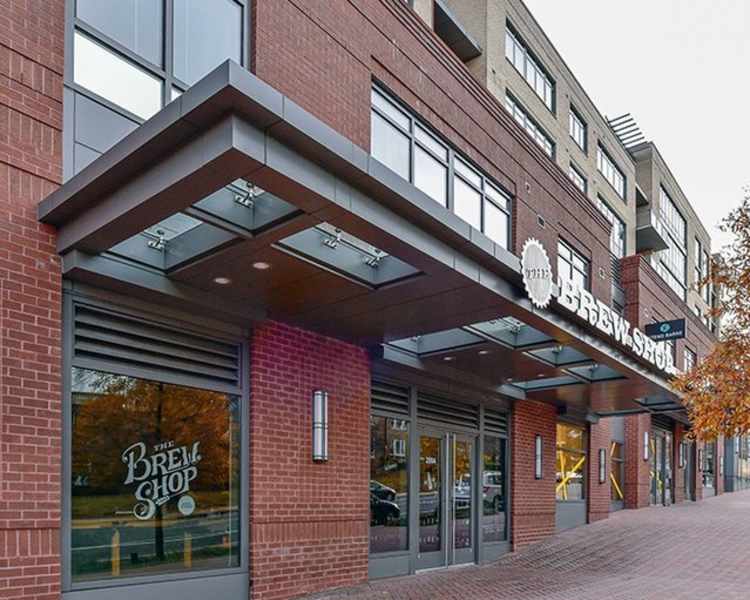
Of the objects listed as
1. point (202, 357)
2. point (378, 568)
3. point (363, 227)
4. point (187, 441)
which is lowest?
point (378, 568)

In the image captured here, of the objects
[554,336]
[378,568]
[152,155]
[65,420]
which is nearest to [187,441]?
[65,420]

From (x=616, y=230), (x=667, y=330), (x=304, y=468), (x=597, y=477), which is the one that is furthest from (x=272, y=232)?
(x=616, y=230)

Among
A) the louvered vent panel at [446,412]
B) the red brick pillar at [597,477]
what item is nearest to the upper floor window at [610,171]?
the red brick pillar at [597,477]

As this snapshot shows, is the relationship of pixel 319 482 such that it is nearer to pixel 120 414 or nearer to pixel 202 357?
pixel 202 357

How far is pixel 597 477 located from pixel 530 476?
5219mm

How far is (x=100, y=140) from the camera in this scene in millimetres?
7578

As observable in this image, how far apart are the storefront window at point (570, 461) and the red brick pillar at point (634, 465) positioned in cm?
702

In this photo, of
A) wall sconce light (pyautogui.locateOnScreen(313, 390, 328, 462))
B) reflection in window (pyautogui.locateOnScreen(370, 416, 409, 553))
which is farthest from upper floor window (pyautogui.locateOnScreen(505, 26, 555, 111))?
wall sconce light (pyautogui.locateOnScreen(313, 390, 328, 462))

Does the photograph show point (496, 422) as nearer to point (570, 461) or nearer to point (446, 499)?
point (446, 499)

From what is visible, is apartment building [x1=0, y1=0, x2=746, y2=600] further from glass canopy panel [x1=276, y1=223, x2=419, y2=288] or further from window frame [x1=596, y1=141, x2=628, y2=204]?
window frame [x1=596, y1=141, x2=628, y2=204]

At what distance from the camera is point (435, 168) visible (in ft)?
42.5

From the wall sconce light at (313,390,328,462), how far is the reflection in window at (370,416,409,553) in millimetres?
1606

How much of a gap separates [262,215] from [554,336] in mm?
5664

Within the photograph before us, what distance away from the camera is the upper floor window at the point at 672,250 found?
39.0 metres
